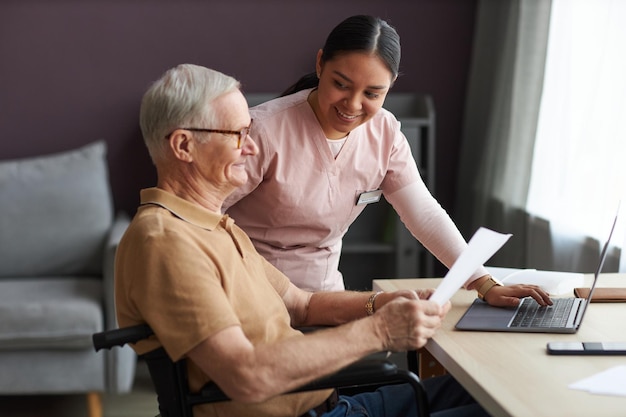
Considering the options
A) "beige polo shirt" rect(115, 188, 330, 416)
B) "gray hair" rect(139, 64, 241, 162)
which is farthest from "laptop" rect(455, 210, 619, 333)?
"gray hair" rect(139, 64, 241, 162)

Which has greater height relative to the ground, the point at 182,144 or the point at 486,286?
the point at 182,144

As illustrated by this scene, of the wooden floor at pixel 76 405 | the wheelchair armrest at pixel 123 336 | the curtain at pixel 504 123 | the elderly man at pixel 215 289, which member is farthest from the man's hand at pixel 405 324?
the wooden floor at pixel 76 405

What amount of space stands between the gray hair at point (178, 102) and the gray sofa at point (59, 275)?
1957mm

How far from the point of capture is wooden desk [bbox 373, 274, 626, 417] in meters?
1.39

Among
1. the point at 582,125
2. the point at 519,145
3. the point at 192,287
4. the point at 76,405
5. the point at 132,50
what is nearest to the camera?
the point at 192,287

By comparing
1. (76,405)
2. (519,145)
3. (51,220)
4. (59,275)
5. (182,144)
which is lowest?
(76,405)

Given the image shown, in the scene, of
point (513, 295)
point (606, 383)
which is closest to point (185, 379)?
point (606, 383)

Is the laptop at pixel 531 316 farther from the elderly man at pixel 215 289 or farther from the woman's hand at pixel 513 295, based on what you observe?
the elderly man at pixel 215 289

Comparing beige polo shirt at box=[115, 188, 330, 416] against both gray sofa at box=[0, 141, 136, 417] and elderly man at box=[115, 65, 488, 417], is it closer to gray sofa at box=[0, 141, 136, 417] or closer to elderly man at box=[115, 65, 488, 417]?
elderly man at box=[115, 65, 488, 417]

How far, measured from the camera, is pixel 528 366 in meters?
1.58

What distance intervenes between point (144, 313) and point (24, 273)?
260 cm

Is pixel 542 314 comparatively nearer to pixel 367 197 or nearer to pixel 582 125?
pixel 367 197

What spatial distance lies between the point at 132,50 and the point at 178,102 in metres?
2.82

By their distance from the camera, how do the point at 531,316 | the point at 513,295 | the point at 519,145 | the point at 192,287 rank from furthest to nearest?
the point at 519,145 → the point at 513,295 → the point at 531,316 → the point at 192,287
